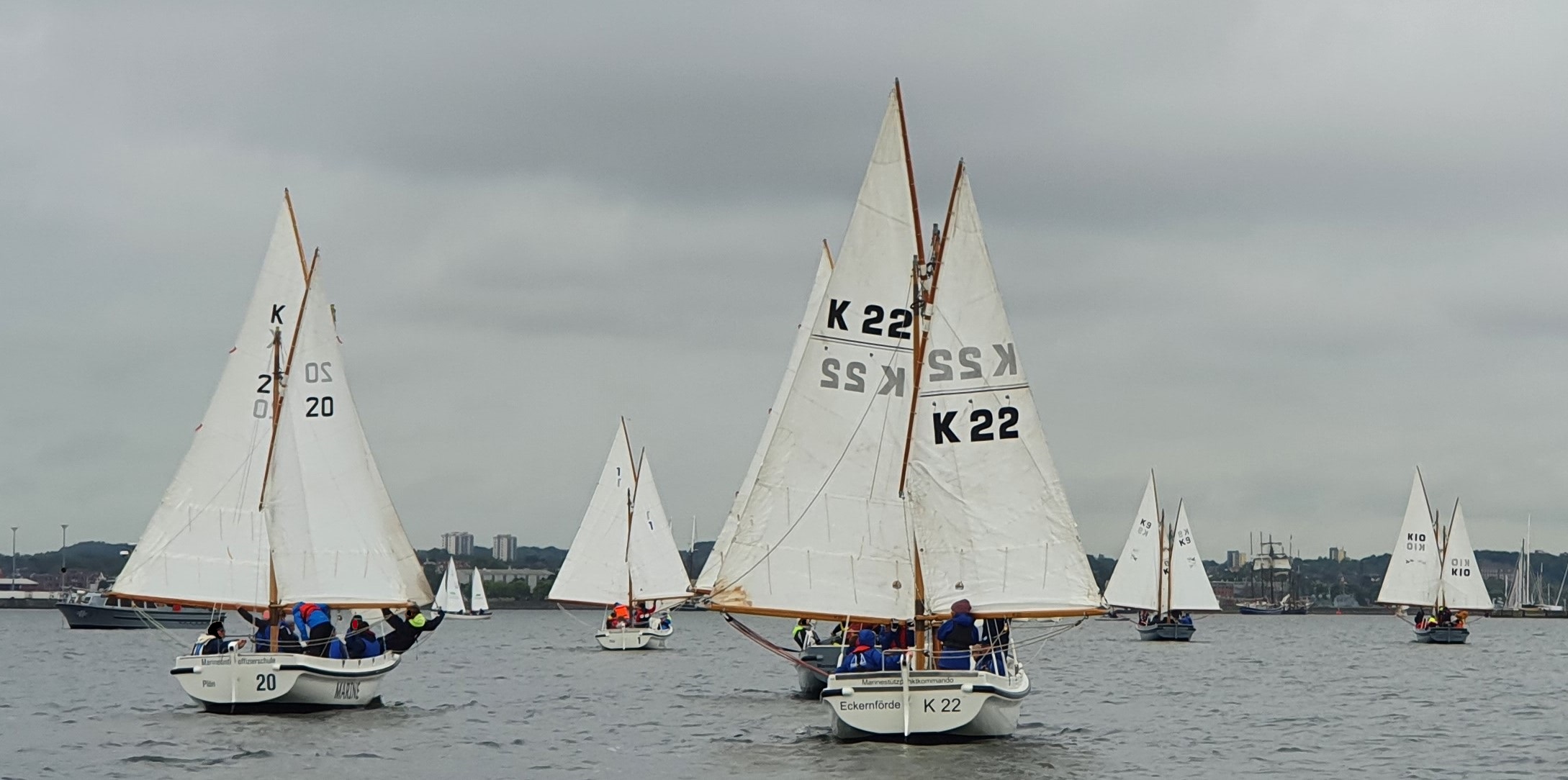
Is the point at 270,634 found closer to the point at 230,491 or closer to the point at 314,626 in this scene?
the point at 314,626

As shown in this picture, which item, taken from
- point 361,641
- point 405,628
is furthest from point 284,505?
point 405,628

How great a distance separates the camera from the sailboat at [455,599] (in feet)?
539

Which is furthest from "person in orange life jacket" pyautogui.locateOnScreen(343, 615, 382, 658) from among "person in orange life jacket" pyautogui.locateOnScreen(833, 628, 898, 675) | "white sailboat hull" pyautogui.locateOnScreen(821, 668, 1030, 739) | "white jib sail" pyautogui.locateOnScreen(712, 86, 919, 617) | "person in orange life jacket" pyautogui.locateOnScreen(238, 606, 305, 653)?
"white sailboat hull" pyautogui.locateOnScreen(821, 668, 1030, 739)

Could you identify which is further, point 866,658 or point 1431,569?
point 1431,569

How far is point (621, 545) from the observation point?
3214 inches

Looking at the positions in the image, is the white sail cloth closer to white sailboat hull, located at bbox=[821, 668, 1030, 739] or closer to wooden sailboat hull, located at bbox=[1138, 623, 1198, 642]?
white sailboat hull, located at bbox=[821, 668, 1030, 739]

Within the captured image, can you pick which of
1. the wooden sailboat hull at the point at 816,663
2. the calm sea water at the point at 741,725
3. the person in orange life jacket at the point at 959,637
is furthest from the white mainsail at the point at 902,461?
the wooden sailboat hull at the point at 816,663

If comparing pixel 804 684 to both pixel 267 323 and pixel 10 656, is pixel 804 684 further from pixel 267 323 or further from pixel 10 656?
pixel 10 656

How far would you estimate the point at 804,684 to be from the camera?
48.8 metres

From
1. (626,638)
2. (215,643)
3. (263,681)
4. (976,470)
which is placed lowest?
(626,638)

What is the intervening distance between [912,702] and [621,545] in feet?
169

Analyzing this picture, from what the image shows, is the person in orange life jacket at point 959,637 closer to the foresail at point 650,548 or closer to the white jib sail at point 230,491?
the white jib sail at point 230,491

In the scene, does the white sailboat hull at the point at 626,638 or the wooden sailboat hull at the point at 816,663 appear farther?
the white sailboat hull at the point at 626,638

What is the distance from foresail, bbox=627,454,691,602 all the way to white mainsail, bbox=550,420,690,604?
0.03 m
